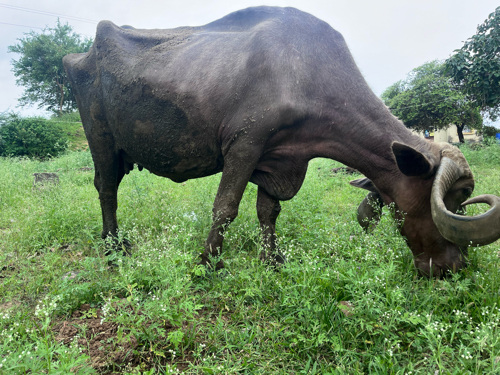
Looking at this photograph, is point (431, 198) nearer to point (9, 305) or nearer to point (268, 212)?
point (268, 212)

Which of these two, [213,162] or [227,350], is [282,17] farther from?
[227,350]

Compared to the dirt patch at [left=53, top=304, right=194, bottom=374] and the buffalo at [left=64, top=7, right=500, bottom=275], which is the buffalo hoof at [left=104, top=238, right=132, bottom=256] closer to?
the dirt patch at [left=53, top=304, right=194, bottom=374]

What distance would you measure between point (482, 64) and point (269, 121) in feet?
39.3

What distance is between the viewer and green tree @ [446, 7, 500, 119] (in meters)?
10.6

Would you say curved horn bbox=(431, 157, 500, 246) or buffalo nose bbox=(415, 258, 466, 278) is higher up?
curved horn bbox=(431, 157, 500, 246)

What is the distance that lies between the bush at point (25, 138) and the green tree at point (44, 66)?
47.2 ft

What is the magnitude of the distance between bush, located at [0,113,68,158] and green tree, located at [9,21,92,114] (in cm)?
1439

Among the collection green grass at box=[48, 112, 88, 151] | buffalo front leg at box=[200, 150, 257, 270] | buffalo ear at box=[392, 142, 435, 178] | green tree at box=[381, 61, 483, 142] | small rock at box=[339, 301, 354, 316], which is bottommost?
green grass at box=[48, 112, 88, 151]

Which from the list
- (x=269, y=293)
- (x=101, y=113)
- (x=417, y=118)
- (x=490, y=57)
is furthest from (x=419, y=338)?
(x=417, y=118)

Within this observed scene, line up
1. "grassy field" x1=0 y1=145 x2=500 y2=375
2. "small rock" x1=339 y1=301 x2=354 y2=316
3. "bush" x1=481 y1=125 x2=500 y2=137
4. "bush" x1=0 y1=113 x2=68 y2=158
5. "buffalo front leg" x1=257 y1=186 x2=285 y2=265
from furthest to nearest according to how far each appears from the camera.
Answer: "bush" x1=481 y1=125 x2=500 y2=137 < "bush" x1=0 y1=113 x2=68 y2=158 < "buffalo front leg" x1=257 y1=186 x2=285 y2=265 < "small rock" x1=339 y1=301 x2=354 y2=316 < "grassy field" x1=0 y1=145 x2=500 y2=375

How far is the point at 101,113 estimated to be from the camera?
3740mm

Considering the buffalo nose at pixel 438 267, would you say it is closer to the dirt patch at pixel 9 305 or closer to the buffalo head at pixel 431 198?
the buffalo head at pixel 431 198

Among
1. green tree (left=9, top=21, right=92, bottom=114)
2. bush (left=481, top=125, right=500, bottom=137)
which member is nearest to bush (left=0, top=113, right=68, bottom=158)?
green tree (left=9, top=21, right=92, bottom=114)

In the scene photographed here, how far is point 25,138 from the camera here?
59.4 feet
